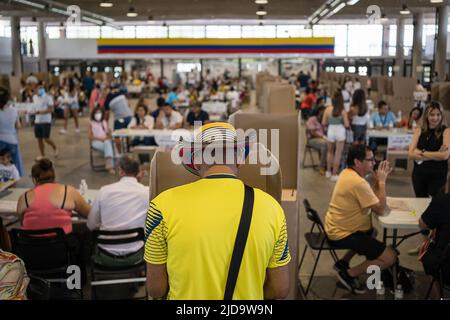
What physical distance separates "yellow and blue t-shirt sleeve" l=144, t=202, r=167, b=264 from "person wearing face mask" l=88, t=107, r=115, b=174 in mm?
7506

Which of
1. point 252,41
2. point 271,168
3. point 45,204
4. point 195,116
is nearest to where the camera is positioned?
point 271,168

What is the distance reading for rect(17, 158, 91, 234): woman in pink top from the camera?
156 inches

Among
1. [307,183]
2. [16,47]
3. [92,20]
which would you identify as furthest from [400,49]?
[307,183]

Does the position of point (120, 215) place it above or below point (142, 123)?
below

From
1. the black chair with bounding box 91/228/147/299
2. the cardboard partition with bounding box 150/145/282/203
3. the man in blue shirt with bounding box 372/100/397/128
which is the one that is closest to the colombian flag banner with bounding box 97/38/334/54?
the man in blue shirt with bounding box 372/100/397/128

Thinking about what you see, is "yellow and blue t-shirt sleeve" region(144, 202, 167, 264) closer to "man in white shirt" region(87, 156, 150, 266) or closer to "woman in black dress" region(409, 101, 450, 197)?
"man in white shirt" region(87, 156, 150, 266)

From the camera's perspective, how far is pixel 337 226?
432 centimetres

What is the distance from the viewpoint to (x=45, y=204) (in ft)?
13.0

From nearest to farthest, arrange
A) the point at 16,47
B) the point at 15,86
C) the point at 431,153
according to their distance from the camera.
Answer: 1. the point at 431,153
2. the point at 15,86
3. the point at 16,47

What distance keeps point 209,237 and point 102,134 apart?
25.4ft

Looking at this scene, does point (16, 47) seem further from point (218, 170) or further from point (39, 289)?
point (218, 170)

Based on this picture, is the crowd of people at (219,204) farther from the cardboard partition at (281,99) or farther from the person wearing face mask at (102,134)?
the cardboard partition at (281,99)

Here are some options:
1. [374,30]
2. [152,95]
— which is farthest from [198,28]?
[374,30]

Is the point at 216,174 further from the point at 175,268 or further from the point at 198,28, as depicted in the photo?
the point at 198,28
